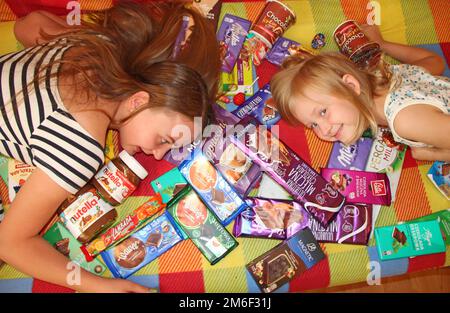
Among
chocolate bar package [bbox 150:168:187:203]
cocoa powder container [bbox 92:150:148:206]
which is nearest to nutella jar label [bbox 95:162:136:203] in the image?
cocoa powder container [bbox 92:150:148:206]

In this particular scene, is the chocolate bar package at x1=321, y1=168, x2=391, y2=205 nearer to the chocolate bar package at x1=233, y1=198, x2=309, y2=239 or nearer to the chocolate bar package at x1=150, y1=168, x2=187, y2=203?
the chocolate bar package at x1=233, y1=198, x2=309, y2=239

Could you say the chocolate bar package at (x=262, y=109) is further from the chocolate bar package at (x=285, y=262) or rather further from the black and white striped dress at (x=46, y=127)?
the black and white striped dress at (x=46, y=127)

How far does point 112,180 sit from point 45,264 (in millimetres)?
304

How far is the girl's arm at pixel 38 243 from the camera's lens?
3.39 ft

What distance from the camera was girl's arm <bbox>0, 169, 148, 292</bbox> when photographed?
3.39 ft

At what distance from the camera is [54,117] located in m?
1.00

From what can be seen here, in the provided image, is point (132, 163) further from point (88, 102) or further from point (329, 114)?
point (329, 114)

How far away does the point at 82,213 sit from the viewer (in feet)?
3.99

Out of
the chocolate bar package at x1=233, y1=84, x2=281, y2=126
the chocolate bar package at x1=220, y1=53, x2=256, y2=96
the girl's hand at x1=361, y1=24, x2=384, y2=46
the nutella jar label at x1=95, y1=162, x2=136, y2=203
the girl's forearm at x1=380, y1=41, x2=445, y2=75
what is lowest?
the nutella jar label at x1=95, y1=162, x2=136, y2=203

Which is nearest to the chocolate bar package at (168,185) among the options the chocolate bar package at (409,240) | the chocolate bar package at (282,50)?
the chocolate bar package at (282,50)

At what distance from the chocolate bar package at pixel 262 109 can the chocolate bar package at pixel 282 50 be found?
0.50 feet

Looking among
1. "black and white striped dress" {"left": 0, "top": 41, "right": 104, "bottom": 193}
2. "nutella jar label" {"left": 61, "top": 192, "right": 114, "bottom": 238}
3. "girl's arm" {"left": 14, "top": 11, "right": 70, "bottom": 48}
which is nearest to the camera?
"black and white striped dress" {"left": 0, "top": 41, "right": 104, "bottom": 193}

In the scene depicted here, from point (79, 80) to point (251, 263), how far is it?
29.8 inches

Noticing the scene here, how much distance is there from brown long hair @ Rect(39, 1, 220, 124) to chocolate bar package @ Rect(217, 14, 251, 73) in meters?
0.21
